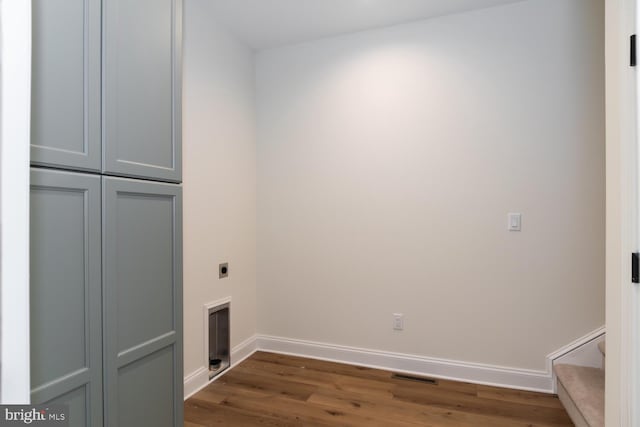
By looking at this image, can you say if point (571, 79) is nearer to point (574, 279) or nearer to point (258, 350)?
point (574, 279)

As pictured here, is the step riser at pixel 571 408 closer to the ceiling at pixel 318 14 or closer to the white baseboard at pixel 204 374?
the white baseboard at pixel 204 374

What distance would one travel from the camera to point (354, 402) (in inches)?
85.3

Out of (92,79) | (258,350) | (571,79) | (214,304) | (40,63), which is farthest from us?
(258,350)

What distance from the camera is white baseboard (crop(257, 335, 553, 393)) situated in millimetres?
2312

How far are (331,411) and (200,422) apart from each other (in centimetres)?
78

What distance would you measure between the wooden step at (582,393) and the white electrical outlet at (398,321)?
1.02 metres

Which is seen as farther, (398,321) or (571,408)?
(398,321)

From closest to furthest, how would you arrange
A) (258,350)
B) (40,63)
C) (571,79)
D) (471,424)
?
(40,63) < (471,424) < (571,79) < (258,350)

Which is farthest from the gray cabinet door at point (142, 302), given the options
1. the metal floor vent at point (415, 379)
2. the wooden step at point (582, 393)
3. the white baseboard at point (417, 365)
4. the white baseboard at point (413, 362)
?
the wooden step at point (582, 393)

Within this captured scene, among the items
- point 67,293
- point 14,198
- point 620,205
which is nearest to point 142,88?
point 14,198

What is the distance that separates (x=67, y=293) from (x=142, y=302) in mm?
306

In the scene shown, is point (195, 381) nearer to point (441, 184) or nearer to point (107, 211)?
Answer: point (107, 211)

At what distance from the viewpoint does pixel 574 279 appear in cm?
223

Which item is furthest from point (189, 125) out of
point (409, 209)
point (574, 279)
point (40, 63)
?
point (574, 279)
